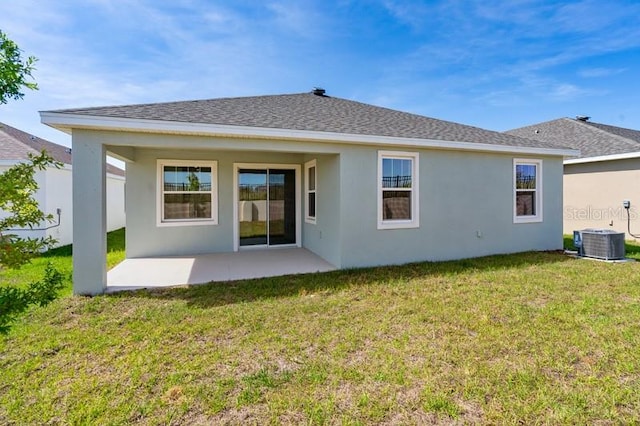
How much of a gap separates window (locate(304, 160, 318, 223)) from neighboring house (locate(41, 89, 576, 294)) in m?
0.06

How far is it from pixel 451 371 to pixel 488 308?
197 centimetres

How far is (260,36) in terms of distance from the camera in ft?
29.5

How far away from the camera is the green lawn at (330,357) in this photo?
2467 millimetres

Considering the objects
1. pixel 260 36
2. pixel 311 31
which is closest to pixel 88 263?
pixel 260 36

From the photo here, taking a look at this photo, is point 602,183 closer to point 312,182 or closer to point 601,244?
point 601,244

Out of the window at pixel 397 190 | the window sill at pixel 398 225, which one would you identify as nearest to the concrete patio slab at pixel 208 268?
the window sill at pixel 398 225

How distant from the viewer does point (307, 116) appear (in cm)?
751

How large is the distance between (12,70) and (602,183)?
16025 millimetres

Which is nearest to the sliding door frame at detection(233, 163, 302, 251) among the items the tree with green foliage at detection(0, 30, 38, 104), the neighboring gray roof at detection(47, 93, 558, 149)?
the neighboring gray roof at detection(47, 93, 558, 149)

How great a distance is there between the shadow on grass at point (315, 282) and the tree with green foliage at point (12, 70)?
3338 mm

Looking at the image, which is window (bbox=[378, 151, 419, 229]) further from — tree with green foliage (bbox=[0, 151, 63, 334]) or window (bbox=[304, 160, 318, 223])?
tree with green foliage (bbox=[0, 151, 63, 334])

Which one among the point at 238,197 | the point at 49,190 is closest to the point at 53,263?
the point at 49,190

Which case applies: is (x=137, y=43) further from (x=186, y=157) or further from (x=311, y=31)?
(x=311, y=31)

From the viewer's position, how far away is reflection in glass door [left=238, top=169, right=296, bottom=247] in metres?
9.14
